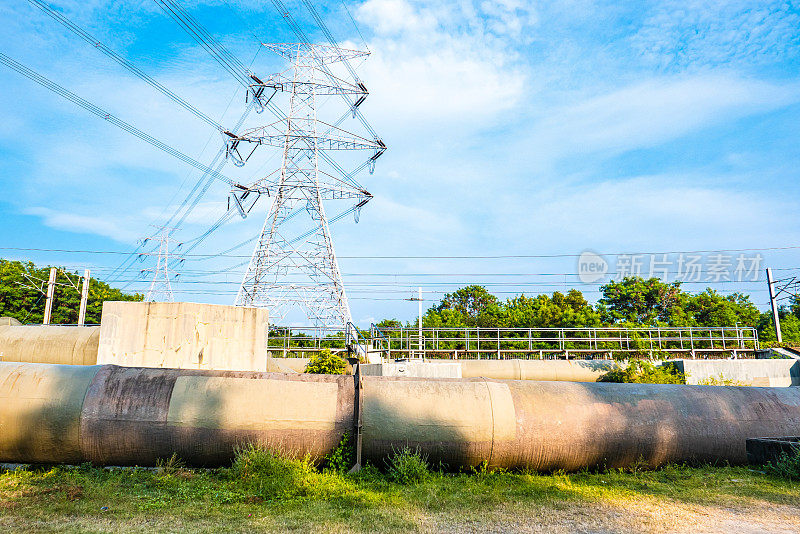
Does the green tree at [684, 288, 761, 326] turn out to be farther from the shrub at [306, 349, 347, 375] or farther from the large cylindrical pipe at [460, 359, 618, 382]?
the shrub at [306, 349, 347, 375]

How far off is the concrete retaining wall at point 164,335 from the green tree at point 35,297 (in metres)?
36.8

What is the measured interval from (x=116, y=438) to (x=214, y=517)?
222 centimetres

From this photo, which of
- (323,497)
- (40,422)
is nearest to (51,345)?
(40,422)

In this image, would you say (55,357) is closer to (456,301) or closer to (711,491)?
(711,491)

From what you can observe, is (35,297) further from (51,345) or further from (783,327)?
(783,327)

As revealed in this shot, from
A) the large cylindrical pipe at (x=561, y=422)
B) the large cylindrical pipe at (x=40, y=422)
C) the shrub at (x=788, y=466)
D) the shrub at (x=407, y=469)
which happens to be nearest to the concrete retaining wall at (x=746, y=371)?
the large cylindrical pipe at (x=561, y=422)

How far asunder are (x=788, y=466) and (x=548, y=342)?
36.1 m

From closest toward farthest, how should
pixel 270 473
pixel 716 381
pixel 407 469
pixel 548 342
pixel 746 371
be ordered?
pixel 270 473 < pixel 407 469 < pixel 716 381 < pixel 746 371 < pixel 548 342

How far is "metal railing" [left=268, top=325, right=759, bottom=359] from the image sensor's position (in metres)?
24.0

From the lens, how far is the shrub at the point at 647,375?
53.0 feet

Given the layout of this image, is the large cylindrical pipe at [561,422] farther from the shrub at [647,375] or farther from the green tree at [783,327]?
the green tree at [783,327]

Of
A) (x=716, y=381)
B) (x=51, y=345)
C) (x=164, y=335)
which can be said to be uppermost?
(x=164, y=335)

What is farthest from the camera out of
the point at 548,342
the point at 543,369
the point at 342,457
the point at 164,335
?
the point at 548,342

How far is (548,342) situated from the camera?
42312mm
